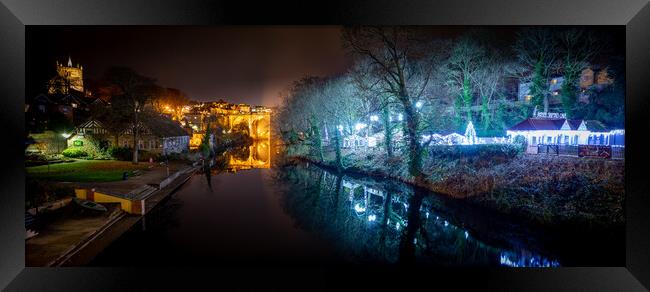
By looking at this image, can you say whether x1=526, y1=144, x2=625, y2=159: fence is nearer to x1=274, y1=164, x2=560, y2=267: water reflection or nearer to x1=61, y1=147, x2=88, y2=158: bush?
x1=274, y1=164, x2=560, y2=267: water reflection

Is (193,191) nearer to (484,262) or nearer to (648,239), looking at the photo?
(484,262)

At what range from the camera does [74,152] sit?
5.45 meters

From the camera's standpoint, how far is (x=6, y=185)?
4.21 meters

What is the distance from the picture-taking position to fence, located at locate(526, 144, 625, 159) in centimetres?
504

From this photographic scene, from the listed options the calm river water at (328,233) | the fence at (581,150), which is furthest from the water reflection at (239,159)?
the fence at (581,150)

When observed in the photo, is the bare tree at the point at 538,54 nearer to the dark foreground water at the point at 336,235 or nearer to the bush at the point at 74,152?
the dark foreground water at the point at 336,235

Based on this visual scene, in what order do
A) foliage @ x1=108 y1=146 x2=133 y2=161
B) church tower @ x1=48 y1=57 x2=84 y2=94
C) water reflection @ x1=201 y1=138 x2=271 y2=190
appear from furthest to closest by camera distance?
water reflection @ x1=201 y1=138 x2=271 y2=190 < foliage @ x1=108 y1=146 x2=133 y2=161 < church tower @ x1=48 y1=57 x2=84 y2=94

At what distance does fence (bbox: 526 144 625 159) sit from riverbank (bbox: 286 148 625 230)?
3.8 inches

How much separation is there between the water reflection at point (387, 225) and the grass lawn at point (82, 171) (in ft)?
11.4

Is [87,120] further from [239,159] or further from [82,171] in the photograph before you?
[239,159]

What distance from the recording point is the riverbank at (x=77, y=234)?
4.61 m

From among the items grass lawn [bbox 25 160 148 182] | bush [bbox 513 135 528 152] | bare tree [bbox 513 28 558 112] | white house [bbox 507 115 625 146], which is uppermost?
bare tree [bbox 513 28 558 112]

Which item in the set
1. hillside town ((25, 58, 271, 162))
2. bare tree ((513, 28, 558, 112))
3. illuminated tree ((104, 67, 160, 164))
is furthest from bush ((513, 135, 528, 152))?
illuminated tree ((104, 67, 160, 164))
